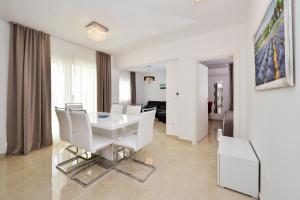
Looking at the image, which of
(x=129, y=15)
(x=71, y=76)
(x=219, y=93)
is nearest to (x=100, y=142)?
(x=129, y=15)

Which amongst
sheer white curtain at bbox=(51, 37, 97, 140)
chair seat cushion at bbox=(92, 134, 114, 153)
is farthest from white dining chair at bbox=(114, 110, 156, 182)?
sheer white curtain at bbox=(51, 37, 97, 140)

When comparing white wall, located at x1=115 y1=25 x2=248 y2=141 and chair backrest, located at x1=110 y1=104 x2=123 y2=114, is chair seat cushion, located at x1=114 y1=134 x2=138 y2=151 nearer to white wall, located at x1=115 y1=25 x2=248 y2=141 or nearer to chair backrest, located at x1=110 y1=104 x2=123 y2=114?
chair backrest, located at x1=110 y1=104 x2=123 y2=114

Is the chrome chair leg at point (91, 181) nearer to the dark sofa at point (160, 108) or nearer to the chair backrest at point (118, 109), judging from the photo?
the chair backrest at point (118, 109)

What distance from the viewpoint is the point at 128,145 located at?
196 centimetres

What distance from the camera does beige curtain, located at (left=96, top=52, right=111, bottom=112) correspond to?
426 centimetres

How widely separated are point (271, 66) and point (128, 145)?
1.81 metres

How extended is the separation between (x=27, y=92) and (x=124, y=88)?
3692mm

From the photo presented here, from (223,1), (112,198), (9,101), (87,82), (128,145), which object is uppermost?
(223,1)

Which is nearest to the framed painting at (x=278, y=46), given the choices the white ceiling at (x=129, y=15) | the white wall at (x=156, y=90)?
the white ceiling at (x=129, y=15)

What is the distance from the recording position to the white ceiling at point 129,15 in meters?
2.05

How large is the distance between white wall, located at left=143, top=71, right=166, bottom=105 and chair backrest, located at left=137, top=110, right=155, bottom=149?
4639mm

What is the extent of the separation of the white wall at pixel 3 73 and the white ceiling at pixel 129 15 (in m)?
0.24

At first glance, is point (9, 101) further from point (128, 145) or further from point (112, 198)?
point (112, 198)

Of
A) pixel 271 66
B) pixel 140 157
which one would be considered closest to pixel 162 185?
pixel 140 157
